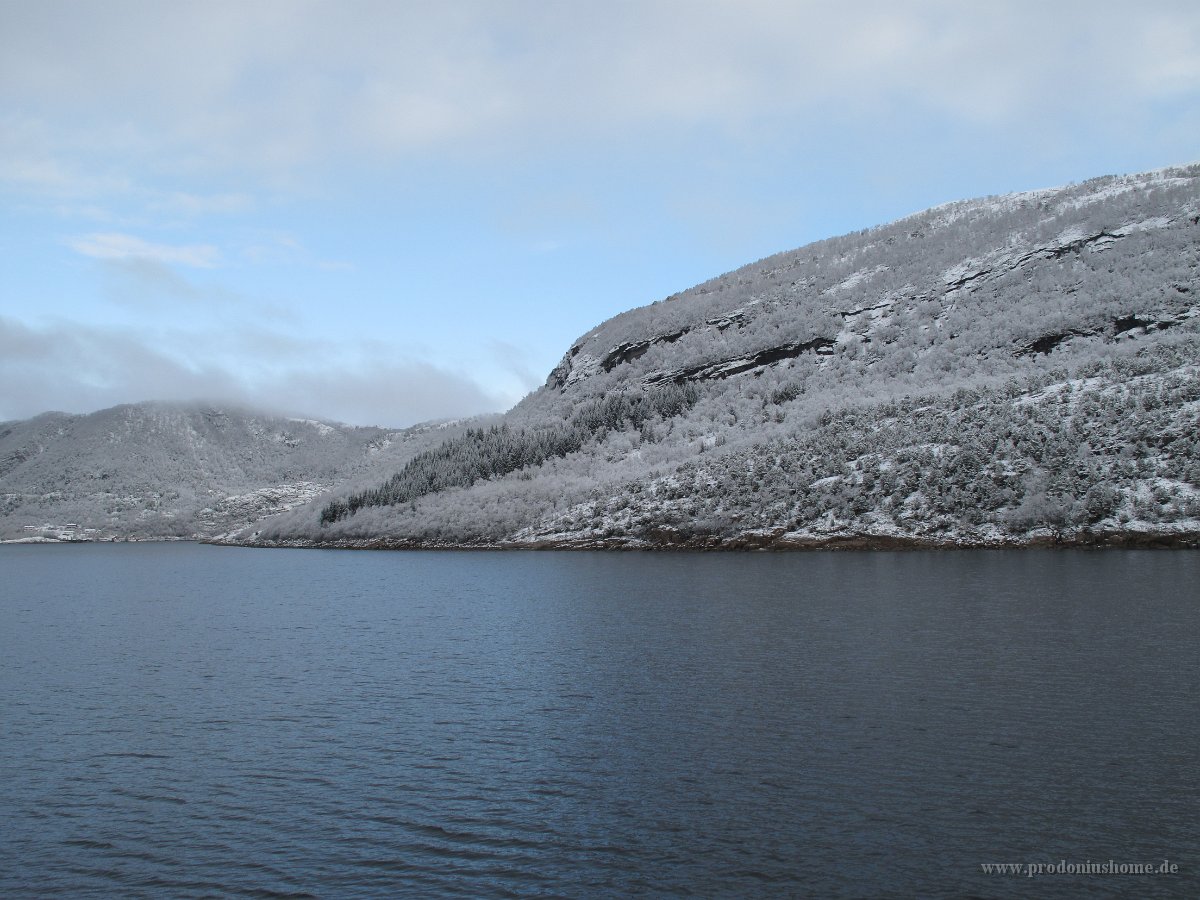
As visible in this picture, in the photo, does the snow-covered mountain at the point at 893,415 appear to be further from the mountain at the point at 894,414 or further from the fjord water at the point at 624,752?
the fjord water at the point at 624,752

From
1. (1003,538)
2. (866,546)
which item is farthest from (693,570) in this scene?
(1003,538)

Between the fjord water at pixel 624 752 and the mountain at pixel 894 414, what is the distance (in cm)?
3610

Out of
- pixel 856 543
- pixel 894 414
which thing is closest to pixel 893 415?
pixel 894 414

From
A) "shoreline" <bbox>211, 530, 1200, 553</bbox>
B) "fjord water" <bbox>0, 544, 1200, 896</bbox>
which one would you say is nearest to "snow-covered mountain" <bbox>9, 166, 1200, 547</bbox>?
"shoreline" <bbox>211, 530, 1200, 553</bbox>

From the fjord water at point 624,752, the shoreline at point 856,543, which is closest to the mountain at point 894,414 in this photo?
the shoreline at point 856,543

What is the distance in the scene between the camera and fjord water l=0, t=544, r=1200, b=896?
557 inches

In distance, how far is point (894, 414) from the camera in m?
104

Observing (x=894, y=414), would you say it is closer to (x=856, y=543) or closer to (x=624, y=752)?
(x=856, y=543)

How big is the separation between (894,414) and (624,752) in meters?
92.8

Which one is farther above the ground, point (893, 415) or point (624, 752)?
point (893, 415)

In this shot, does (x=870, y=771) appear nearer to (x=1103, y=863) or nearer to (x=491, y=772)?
(x=1103, y=863)

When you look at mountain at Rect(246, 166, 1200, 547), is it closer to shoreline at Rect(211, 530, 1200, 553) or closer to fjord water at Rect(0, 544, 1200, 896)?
shoreline at Rect(211, 530, 1200, 553)

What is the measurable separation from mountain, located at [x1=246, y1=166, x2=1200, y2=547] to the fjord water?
36.1 meters

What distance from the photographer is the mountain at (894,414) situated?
77000mm
